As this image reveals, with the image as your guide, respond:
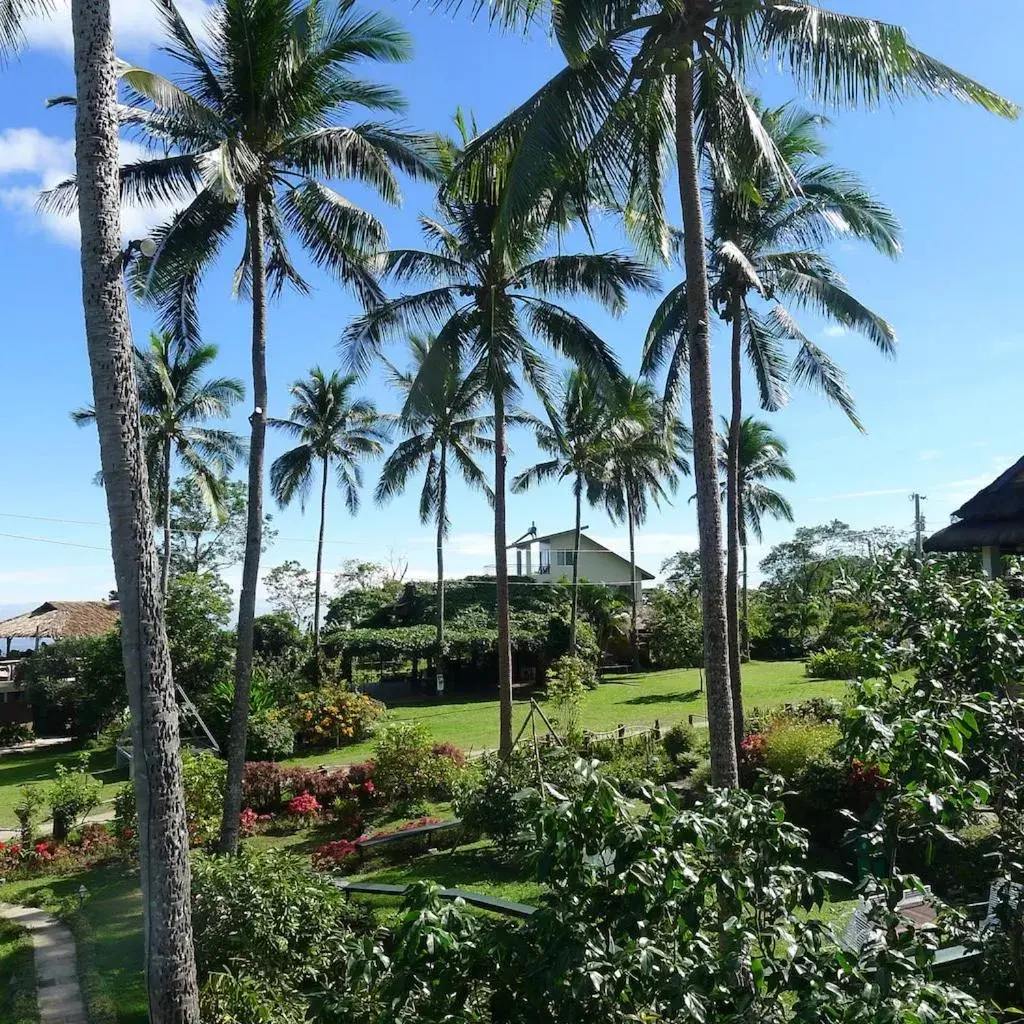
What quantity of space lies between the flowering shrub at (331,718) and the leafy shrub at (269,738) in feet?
3.21

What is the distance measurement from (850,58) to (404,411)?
283 inches

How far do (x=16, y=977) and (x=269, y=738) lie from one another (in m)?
12.5

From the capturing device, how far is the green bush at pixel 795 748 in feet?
38.8

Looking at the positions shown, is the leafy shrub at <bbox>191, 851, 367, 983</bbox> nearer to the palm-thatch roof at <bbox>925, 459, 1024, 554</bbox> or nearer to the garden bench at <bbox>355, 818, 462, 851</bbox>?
the garden bench at <bbox>355, 818, 462, 851</bbox>

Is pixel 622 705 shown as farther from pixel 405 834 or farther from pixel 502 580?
pixel 405 834

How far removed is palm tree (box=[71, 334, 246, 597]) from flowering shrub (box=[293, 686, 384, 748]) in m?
7.09

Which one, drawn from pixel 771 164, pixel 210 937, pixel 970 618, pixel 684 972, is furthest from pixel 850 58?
pixel 210 937

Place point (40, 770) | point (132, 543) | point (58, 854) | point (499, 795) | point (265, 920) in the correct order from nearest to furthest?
point (132, 543)
point (265, 920)
point (499, 795)
point (58, 854)
point (40, 770)

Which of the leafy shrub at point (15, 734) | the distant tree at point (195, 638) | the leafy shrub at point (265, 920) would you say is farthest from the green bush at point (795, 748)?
the leafy shrub at point (15, 734)

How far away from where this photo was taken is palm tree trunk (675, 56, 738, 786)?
790 cm

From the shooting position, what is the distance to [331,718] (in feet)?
72.8

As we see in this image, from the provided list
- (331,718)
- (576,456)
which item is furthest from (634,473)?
(331,718)

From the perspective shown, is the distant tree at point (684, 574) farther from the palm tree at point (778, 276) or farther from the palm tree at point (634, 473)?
the palm tree at point (778, 276)

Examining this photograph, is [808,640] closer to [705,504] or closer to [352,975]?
[705,504]
